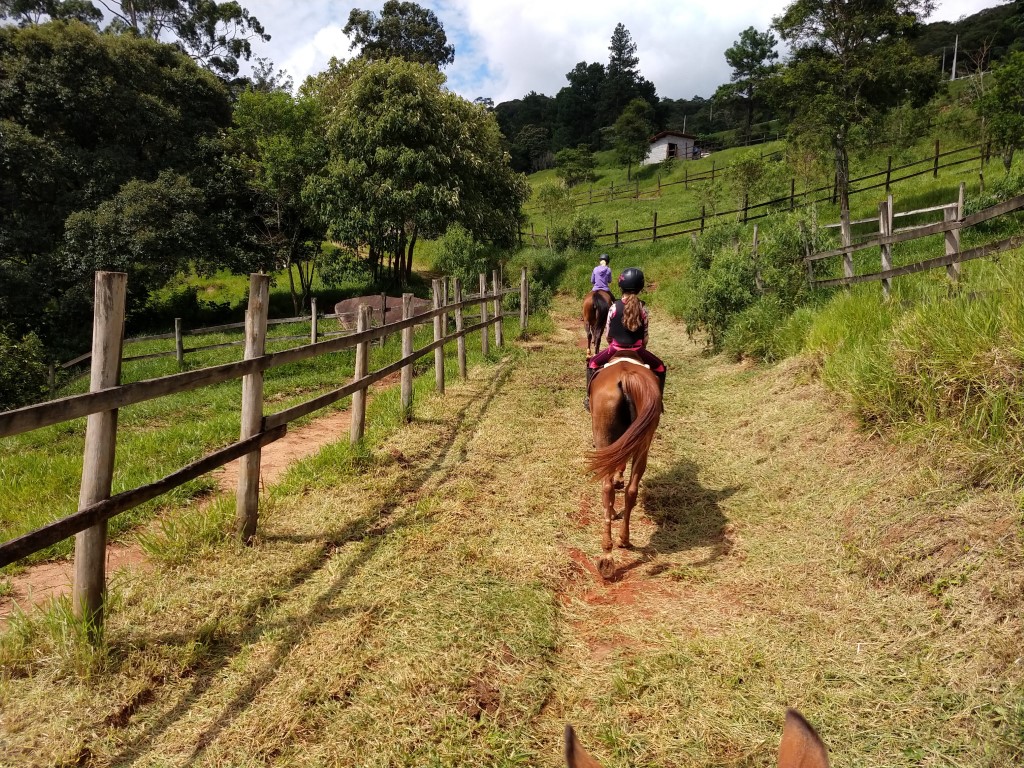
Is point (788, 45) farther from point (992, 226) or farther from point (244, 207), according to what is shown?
point (244, 207)

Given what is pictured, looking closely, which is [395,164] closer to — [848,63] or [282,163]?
[282,163]

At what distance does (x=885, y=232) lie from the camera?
703 cm

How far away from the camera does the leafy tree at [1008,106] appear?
16469 mm

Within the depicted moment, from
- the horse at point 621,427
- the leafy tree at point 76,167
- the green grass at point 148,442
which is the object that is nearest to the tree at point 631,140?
the leafy tree at point 76,167

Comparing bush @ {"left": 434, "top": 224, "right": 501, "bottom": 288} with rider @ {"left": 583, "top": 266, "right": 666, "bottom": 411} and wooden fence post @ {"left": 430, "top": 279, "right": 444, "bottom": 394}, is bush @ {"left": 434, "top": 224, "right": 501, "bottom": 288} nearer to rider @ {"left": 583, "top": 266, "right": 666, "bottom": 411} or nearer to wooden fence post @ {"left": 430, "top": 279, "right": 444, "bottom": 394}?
wooden fence post @ {"left": 430, "top": 279, "right": 444, "bottom": 394}

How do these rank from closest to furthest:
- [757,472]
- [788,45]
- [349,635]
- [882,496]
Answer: [349,635] → [882,496] → [757,472] → [788,45]

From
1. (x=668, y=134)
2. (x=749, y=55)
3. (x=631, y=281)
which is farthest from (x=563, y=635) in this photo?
(x=749, y=55)

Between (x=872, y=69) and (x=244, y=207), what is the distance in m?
22.6

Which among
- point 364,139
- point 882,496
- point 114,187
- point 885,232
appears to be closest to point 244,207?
point 114,187

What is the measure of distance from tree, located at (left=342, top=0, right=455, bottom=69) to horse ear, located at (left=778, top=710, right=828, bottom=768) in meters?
47.5

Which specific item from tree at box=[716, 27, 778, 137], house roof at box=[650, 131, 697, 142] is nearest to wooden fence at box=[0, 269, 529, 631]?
house roof at box=[650, 131, 697, 142]

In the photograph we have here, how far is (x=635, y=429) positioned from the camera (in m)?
3.78

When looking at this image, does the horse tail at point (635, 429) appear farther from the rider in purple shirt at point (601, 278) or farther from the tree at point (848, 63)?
the tree at point (848, 63)

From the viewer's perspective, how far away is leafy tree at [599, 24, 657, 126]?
81.8m
